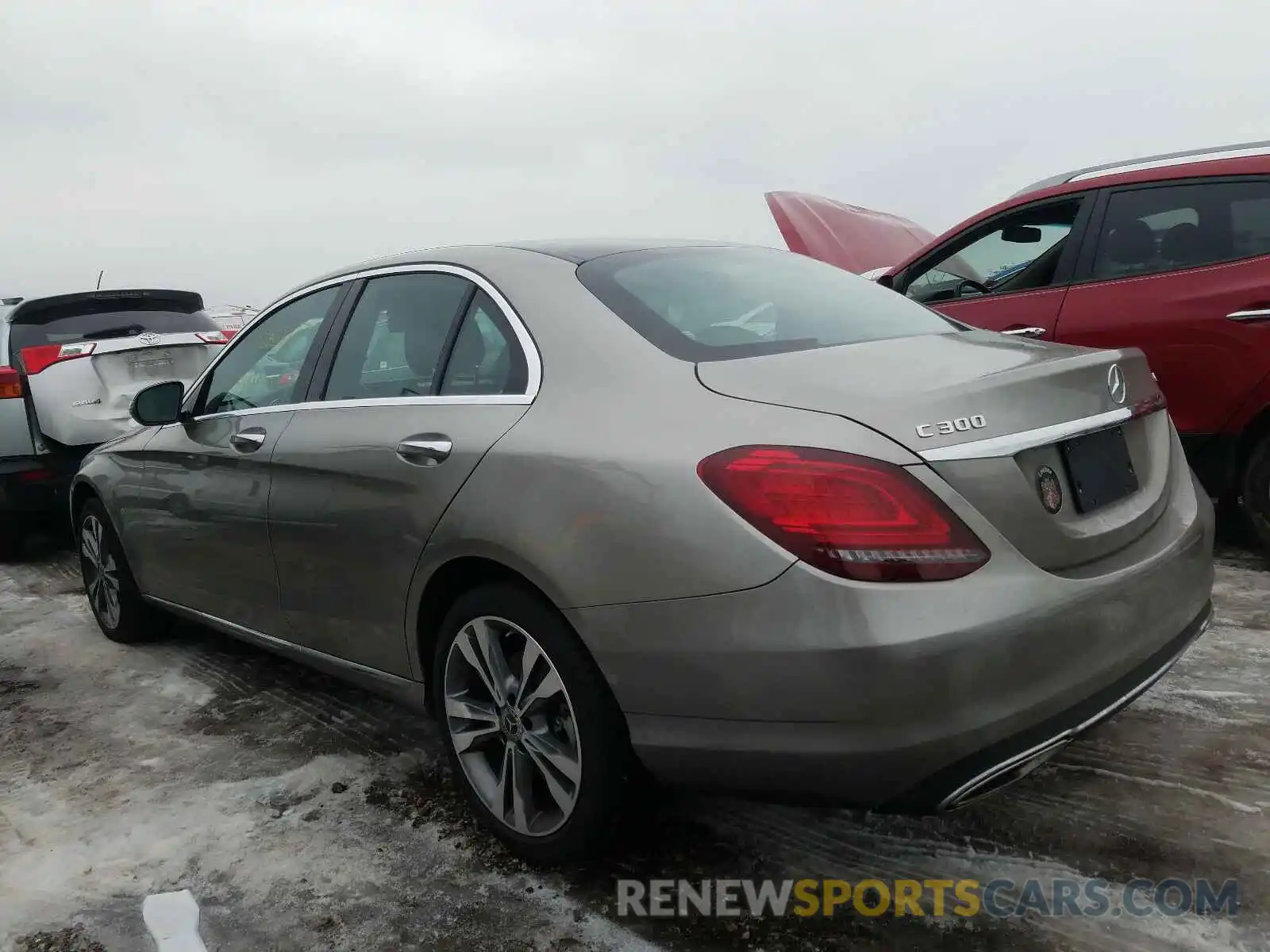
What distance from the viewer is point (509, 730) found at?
95.2 inches

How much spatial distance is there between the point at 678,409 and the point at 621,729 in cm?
68

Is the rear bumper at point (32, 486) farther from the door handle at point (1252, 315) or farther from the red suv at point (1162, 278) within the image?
the door handle at point (1252, 315)

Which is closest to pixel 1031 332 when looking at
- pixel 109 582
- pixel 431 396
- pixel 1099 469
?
pixel 1099 469

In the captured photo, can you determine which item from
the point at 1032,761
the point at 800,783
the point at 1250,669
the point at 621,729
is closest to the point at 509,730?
the point at 621,729

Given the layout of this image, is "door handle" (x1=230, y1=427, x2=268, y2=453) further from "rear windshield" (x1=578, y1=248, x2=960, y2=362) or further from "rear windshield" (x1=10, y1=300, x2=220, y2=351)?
"rear windshield" (x1=10, y1=300, x2=220, y2=351)

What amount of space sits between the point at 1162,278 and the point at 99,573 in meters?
4.84

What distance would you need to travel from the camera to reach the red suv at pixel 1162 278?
4.26 metres

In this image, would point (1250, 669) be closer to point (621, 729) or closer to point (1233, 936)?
point (1233, 936)

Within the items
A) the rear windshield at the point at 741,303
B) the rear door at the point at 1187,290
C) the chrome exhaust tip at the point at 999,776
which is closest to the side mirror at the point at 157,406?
the rear windshield at the point at 741,303

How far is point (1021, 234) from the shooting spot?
5074mm

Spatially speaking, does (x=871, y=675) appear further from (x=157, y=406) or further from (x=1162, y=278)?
(x=1162, y=278)

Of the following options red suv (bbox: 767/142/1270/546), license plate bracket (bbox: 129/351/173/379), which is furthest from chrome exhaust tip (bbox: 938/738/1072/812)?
license plate bracket (bbox: 129/351/173/379)

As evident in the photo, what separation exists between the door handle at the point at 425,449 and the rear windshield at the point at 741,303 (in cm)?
52

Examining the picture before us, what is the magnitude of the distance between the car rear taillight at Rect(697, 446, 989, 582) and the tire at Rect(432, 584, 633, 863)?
1.88 ft
